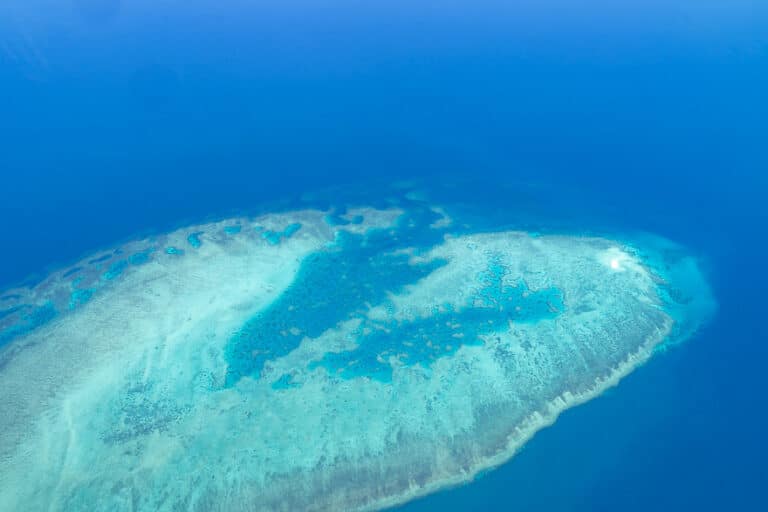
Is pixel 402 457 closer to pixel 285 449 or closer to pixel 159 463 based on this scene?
pixel 285 449

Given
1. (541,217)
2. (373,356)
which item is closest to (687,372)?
(541,217)

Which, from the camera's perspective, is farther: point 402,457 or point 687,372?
point 687,372

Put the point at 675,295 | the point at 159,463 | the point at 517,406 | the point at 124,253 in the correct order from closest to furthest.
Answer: the point at 159,463
the point at 517,406
the point at 675,295
the point at 124,253

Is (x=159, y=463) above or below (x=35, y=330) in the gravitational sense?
below

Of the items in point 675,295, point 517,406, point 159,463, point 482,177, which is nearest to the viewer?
point 159,463

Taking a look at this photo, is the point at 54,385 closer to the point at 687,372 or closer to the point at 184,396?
the point at 184,396

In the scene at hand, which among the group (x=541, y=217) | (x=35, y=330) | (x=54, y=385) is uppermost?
(x=541, y=217)
